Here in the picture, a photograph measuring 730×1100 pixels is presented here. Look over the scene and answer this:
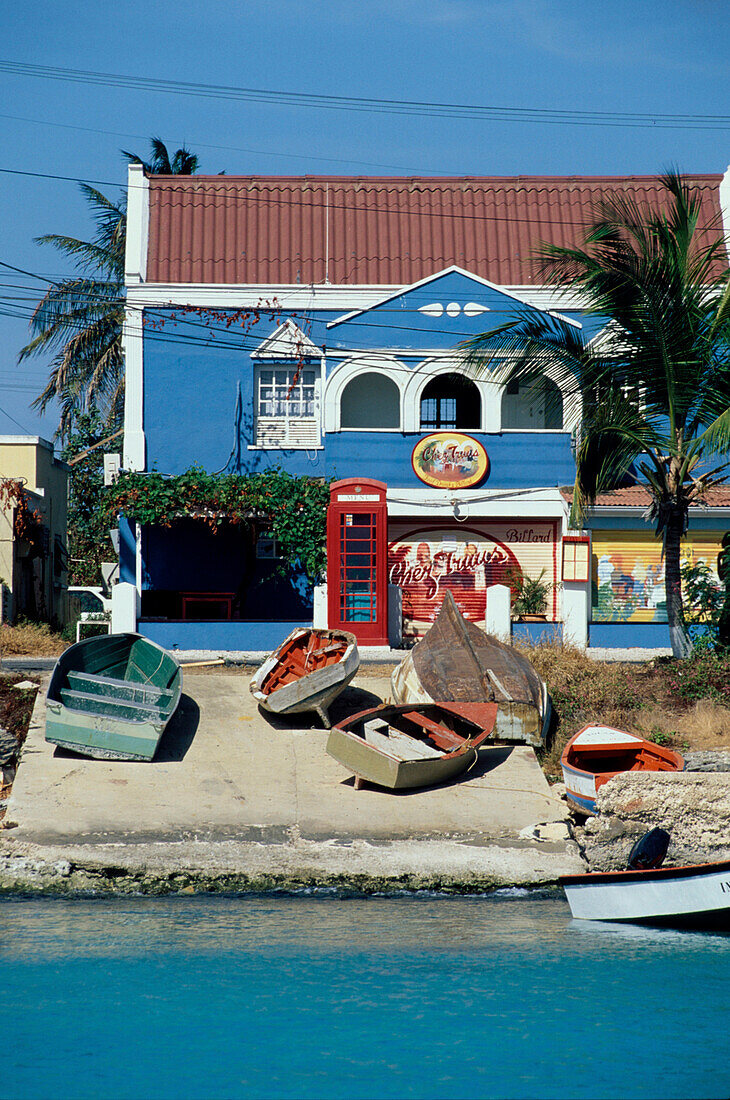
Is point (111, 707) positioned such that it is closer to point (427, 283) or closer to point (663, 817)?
point (663, 817)

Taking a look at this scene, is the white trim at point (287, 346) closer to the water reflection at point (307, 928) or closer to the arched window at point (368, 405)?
the arched window at point (368, 405)

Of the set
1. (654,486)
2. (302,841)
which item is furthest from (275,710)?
(654,486)

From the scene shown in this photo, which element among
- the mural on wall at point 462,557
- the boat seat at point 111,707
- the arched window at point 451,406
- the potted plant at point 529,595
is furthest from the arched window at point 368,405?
the boat seat at point 111,707

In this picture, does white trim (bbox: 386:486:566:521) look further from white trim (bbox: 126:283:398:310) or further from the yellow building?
the yellow building

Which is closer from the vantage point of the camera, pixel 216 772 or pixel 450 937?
pixel 450 937

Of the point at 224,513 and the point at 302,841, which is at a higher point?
the point at 224,513

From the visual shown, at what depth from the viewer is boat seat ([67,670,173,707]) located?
1620 centimetres

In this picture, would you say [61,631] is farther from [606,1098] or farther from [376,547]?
[606,1098]

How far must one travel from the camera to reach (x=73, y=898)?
41.7ft

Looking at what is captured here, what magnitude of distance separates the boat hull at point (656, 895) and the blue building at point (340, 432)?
11.2 metres

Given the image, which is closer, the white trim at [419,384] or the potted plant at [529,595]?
the potted plant at [529,595]

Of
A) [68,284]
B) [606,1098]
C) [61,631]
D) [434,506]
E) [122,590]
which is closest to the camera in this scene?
[606,1098]

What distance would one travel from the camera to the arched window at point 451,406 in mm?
25391

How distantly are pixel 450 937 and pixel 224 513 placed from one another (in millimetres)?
12115
